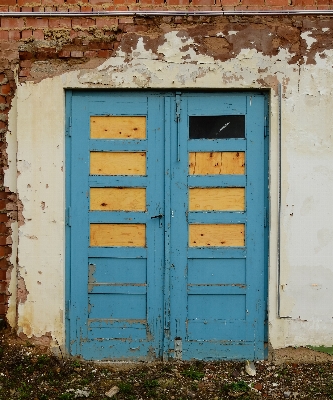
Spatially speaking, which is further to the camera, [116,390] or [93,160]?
[93,160]

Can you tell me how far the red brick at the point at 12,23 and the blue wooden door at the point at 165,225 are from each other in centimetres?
73

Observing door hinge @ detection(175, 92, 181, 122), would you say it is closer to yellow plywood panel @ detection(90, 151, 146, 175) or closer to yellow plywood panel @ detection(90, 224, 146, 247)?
yellow plywood panel @ detection(90, 151, 146, 175)

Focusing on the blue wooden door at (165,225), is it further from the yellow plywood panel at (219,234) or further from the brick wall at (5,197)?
the brick wall at (5,197)

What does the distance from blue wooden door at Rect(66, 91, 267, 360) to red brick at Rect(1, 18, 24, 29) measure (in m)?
0.73

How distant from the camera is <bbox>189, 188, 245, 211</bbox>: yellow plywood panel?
439 centimetres

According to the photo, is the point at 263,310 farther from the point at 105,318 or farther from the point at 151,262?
the point at 105,318

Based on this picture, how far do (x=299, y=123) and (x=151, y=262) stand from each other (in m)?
1.73

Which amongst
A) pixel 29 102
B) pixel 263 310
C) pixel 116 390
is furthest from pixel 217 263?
pixel 29 102

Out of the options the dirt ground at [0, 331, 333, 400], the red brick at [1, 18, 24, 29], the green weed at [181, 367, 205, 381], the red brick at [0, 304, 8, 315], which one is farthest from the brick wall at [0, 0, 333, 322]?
the green weed at [181, 367, 205, 381]

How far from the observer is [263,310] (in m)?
4.39

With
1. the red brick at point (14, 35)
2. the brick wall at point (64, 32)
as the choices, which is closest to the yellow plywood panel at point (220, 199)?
the brick wall at point (64, 32)

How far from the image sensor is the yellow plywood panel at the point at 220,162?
4375 millimetres

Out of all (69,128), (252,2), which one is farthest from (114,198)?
(252,2)

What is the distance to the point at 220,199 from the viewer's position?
439 centimetres
